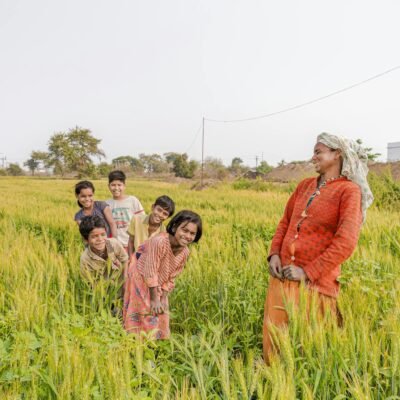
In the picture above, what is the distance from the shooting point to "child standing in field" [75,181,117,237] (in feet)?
10.9

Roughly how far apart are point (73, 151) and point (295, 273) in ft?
171

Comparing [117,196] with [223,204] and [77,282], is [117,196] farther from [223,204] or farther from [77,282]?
[223,204]

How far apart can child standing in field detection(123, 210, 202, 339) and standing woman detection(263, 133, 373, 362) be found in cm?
52

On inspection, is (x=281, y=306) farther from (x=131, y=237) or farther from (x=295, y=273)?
(x=131, y=237)

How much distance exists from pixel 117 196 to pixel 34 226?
2.70 m

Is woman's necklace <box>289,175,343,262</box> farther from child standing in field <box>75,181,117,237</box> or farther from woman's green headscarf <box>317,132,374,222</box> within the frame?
child standing in field <box>75,181,117,237</box>

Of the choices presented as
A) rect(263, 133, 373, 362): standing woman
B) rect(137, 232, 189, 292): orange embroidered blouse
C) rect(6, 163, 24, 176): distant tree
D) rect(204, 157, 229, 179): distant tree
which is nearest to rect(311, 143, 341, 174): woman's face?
rect(263, 133, 373, 362): standing woman

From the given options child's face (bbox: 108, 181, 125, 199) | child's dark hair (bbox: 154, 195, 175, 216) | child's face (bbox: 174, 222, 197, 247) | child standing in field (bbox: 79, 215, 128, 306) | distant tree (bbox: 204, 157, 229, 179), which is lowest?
child standing in field (bbox: 79, 215, 128, 306)

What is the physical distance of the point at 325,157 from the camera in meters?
1.94

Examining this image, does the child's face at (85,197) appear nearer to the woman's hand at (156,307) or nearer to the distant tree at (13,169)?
the woman's hand at (156,307)

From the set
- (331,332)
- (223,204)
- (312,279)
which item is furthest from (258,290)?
(223,204)

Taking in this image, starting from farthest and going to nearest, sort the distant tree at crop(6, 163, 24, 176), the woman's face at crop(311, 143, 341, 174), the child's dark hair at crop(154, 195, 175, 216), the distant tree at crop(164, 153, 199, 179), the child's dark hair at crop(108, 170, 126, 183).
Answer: the distant tree at crop(6, 163, 24, 176), the distant tree at crop(164, 153, 199, 179), the child's dark hair at crop(108, 170, 126, 183), the child's dark hair at crop(154, 195, 175, 216), the woman's face at crop(311, 143, 341, 174)

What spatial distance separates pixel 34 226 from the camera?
564 centimetres

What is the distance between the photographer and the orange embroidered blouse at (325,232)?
181cm
